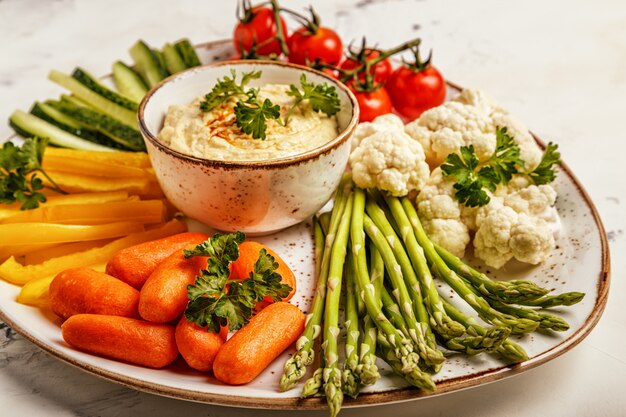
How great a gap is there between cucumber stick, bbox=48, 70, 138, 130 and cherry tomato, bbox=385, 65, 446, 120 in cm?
158

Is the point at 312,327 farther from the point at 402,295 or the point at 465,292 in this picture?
the point at 465,292

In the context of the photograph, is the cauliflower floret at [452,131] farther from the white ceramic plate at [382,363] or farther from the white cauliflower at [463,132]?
the white ceramic plate at [382,363]

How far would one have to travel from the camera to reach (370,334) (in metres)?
2.59

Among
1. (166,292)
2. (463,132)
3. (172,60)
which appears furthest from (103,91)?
→ (463,132)

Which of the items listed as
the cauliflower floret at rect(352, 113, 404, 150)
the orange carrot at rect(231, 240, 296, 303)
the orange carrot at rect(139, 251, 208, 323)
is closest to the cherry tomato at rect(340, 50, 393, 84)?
the cauliflower floret at rect(352, 113, 404, 150)

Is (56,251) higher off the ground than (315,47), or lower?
lower

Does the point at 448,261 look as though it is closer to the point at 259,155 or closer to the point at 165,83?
the point at 259,155

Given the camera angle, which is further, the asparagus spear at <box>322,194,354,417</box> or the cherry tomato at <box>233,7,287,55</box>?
the cherry tomato at <box>233,7,287,55</box>

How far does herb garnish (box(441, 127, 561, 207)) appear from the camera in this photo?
315 cm

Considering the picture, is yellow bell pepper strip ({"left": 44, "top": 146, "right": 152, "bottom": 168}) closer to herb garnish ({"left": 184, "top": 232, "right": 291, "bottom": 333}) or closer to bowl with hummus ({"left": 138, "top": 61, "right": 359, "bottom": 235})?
bowl with hummus ({"left": 138, "top": 61, "right": 359, "bottom": 235})

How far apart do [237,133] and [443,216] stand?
999mm

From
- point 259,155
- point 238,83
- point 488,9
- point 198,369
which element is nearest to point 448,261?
point 259,155

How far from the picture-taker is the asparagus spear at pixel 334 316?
7.71ft

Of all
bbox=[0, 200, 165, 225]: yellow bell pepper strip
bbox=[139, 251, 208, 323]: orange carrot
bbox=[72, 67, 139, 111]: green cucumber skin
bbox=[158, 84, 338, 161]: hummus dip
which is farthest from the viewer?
bbox=[72, 67, 139, 111]: green cucumber skin
